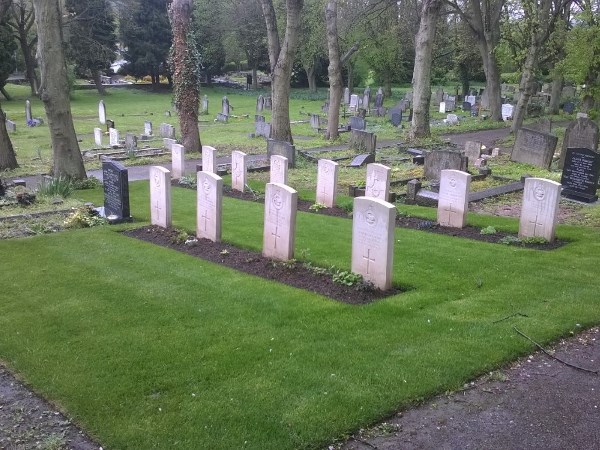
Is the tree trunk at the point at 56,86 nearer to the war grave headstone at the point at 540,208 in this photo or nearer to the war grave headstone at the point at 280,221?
the war grave headstone at the point at 280,221

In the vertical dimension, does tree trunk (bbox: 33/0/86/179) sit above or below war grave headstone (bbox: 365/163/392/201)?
above

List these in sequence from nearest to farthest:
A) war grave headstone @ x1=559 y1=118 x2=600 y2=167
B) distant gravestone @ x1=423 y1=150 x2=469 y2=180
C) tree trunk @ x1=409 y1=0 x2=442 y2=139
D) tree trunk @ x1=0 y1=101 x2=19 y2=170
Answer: distant gravestone @ x1=423 y1=150 x2=469 y2=180, war grave headstone @ x1=559 y1=118 x2=600 y2=167, tree trunk @ x1=0 y1=101 x2=19 y2=170, tree trunk @ x1=409 y1=0 x2=442 y2=139

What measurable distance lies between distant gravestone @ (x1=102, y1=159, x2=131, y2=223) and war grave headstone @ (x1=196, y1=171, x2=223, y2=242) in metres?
2.14

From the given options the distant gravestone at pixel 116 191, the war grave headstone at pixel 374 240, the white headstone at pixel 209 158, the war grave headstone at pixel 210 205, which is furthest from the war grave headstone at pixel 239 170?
the war grave headstone at pixel 374 240

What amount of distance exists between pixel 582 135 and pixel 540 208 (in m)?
8.75

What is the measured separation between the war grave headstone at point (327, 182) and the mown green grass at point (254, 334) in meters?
3.35

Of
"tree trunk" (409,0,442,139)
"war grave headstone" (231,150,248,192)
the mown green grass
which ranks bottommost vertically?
the mown green grass

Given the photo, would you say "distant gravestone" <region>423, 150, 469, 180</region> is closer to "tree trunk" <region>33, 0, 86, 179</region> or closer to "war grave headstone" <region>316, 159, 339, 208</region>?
"war grave headstone" <region>316, 159, 339, 208</region>

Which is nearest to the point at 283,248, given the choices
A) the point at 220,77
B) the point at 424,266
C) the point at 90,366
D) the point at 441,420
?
the point at 424,266

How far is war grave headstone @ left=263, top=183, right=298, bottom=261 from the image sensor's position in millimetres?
8438

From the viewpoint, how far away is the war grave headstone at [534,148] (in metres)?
17.0

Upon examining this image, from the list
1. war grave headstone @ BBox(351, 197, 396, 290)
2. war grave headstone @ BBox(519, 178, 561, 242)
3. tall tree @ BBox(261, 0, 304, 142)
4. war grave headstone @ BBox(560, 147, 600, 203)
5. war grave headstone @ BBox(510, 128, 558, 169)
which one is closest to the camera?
war grave headstone @ BBox(351, 197, 396, 290)

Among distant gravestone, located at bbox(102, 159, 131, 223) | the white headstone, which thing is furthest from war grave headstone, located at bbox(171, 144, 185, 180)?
distant gravestone, located at bbox(102, 159, 131, 223)

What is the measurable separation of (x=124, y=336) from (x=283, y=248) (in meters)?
3.05
